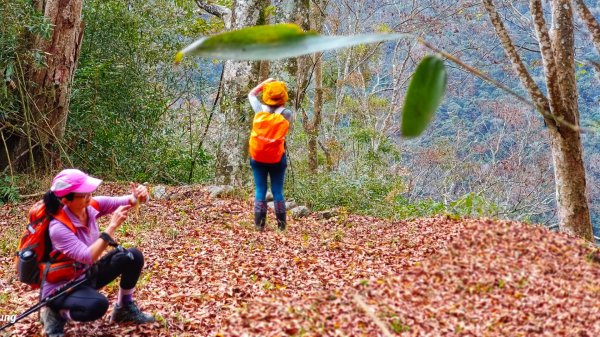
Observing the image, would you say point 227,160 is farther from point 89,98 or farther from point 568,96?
point 568,96

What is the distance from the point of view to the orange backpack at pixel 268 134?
5.51 meters

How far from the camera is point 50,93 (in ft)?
28.5

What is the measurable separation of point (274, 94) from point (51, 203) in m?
2.59

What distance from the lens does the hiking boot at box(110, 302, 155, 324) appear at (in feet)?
12.2

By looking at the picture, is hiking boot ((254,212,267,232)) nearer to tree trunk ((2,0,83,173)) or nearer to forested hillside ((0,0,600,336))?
forested hillside ((0,0,600,336))

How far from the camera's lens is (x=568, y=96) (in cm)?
548

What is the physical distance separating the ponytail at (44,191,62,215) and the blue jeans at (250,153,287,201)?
2609 mm

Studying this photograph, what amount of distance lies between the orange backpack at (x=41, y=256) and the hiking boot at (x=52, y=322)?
0.15 m

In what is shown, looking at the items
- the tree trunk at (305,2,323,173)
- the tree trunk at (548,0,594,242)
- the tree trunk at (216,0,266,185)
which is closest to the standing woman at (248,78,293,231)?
the tree trunk at (548,0,594,242)

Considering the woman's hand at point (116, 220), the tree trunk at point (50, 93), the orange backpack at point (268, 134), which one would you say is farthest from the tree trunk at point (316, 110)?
the woman's hand at point (116, 220)

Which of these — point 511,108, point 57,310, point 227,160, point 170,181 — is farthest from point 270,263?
point 511,108

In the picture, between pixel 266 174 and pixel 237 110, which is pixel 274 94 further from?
pixel 237 110

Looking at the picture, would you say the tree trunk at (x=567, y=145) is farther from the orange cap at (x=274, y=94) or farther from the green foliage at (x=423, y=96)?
the green foliage at (x=423, y=96)

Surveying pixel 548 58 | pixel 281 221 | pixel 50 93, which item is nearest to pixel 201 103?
pixel 50 93
